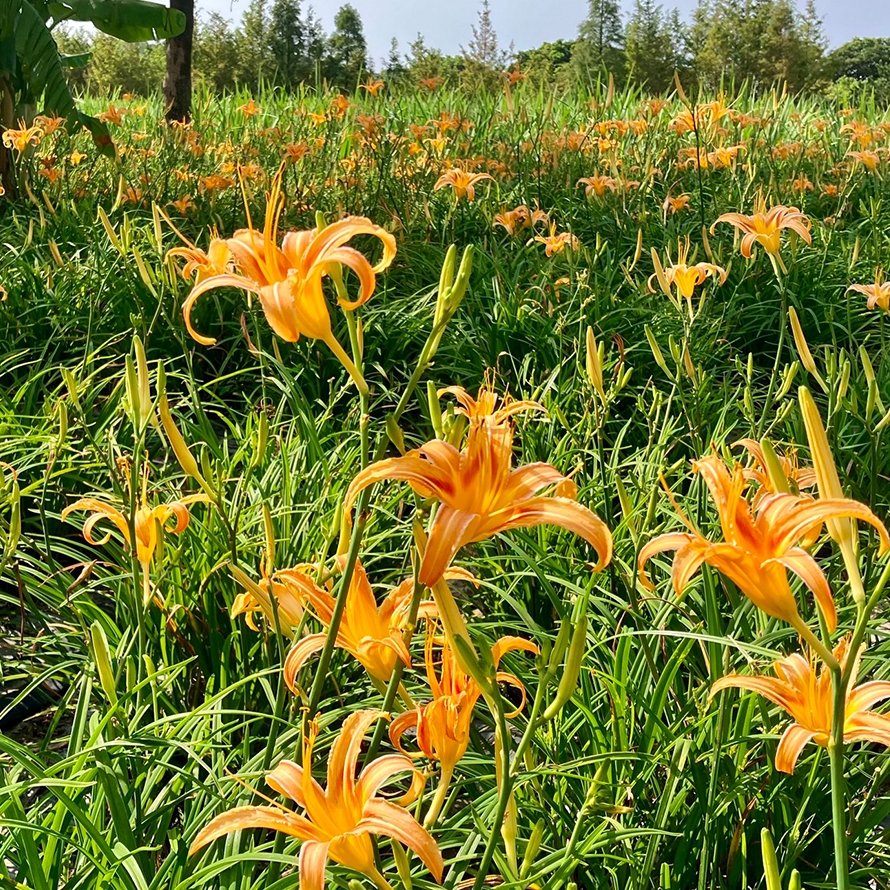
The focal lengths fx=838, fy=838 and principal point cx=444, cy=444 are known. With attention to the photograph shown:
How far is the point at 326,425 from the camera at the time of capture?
2893mm

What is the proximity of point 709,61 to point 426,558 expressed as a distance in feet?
137

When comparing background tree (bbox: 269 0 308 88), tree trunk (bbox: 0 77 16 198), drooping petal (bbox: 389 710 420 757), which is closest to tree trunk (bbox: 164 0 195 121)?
tree trunk (bbox: 0 77 16 198)

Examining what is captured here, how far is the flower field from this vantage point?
847 mm

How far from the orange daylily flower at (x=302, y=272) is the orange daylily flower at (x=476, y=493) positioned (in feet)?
0.57

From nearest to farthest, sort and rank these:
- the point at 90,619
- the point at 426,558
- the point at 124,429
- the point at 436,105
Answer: the point at 426,558 → the point at 90,619 → the point at 124,429 → the point at 436,105

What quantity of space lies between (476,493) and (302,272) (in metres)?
0.35

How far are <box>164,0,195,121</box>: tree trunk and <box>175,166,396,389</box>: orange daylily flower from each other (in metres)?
8.20

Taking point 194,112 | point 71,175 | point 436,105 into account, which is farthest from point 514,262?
point 194,112

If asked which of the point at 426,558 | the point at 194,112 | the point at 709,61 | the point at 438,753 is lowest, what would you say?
the point at 438,753

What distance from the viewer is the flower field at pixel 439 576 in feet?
2.78

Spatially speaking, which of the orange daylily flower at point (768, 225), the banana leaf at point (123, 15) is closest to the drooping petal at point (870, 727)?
the orange daylily flower at point (768, 225)

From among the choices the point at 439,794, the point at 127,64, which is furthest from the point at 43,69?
the point at 127,64

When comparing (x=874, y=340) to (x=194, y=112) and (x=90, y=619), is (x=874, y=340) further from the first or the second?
(x=194, y=112)

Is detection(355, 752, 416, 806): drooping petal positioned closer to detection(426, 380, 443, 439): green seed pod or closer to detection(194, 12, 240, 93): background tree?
detection(426, 380, 443, 439): green seed pod
